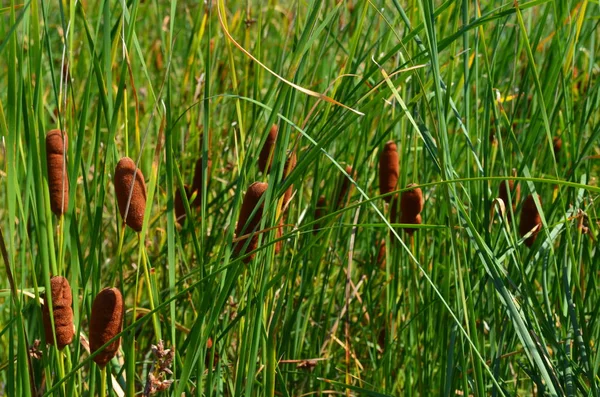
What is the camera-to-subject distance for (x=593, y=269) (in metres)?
1.48

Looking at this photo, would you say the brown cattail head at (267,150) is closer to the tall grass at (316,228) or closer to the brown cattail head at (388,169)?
the tall grass at (316,228)

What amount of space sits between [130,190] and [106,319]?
0.48 ft

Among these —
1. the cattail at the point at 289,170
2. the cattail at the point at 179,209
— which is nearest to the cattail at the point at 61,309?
the cattail at the point at 289,170

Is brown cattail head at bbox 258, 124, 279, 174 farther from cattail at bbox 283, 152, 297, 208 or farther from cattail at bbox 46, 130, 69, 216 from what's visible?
cattail at bbox 46, 130, 69, 216

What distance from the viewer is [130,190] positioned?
1017 mm

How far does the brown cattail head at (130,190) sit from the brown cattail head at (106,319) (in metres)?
0.09

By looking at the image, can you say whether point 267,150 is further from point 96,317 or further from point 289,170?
point 96,317

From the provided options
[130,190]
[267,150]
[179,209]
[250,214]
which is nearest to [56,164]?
[130,190]

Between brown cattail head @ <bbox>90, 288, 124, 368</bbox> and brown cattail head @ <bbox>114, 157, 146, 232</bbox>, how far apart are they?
0.30 ft

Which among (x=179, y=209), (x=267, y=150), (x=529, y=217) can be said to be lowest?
(x=179, y=209)

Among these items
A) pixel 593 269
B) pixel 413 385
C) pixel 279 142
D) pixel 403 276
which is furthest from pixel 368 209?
pixel 279 142

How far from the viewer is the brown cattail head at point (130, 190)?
1019mm

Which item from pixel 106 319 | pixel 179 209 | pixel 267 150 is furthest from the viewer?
pixel 179 209

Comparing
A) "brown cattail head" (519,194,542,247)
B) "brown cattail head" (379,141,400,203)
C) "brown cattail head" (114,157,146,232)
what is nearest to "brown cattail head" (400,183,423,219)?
"brown cattail head" (379,141,400,203)
